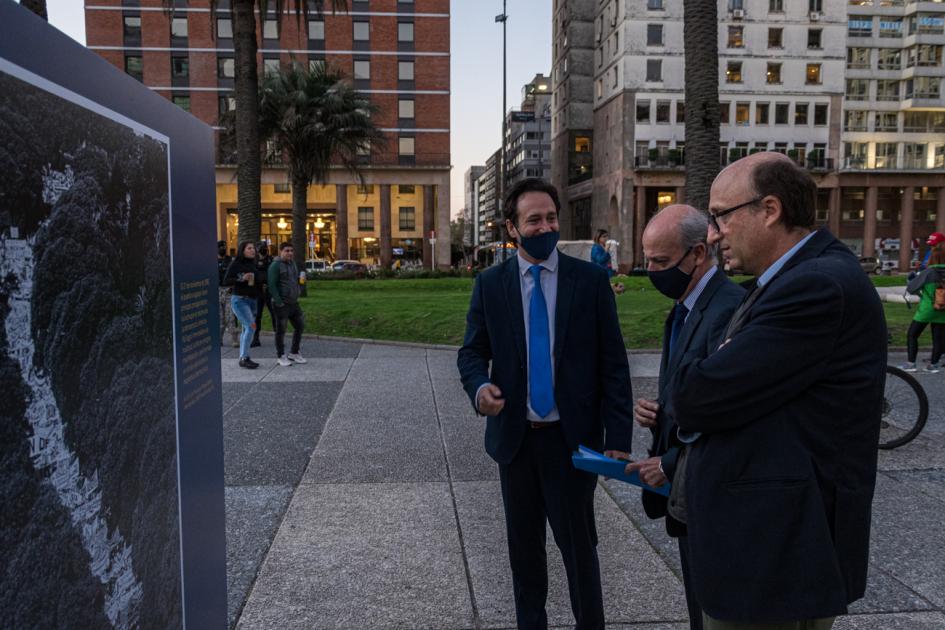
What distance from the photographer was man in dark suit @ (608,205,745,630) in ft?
8.02

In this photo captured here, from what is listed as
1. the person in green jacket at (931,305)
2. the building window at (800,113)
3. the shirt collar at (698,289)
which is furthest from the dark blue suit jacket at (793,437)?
the building window at (800,113)

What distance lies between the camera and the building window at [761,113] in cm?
5703

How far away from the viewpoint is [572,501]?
3045mm

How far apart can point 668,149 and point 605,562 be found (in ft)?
184

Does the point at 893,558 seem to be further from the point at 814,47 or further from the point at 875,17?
the point at 875,17

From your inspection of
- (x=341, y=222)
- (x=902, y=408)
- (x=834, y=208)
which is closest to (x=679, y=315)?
(x=902, y=408)

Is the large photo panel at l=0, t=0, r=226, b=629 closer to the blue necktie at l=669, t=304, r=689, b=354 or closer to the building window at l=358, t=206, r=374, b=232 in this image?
the blue necktie at l=669, t=304, r=689, b=354

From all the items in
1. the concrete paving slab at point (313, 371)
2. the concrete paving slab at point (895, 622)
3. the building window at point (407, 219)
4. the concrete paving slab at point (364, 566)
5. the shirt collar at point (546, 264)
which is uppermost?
the building window at point (407, 219)

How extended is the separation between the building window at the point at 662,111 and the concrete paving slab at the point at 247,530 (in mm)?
56153

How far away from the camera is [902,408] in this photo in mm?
6426

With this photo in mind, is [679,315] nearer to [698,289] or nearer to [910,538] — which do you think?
[698,289]

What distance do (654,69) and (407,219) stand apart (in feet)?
77.4

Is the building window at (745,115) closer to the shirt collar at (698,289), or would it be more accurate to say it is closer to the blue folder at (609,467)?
the shirt collar at (698,289)

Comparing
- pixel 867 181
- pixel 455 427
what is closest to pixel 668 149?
pixel 867 181
